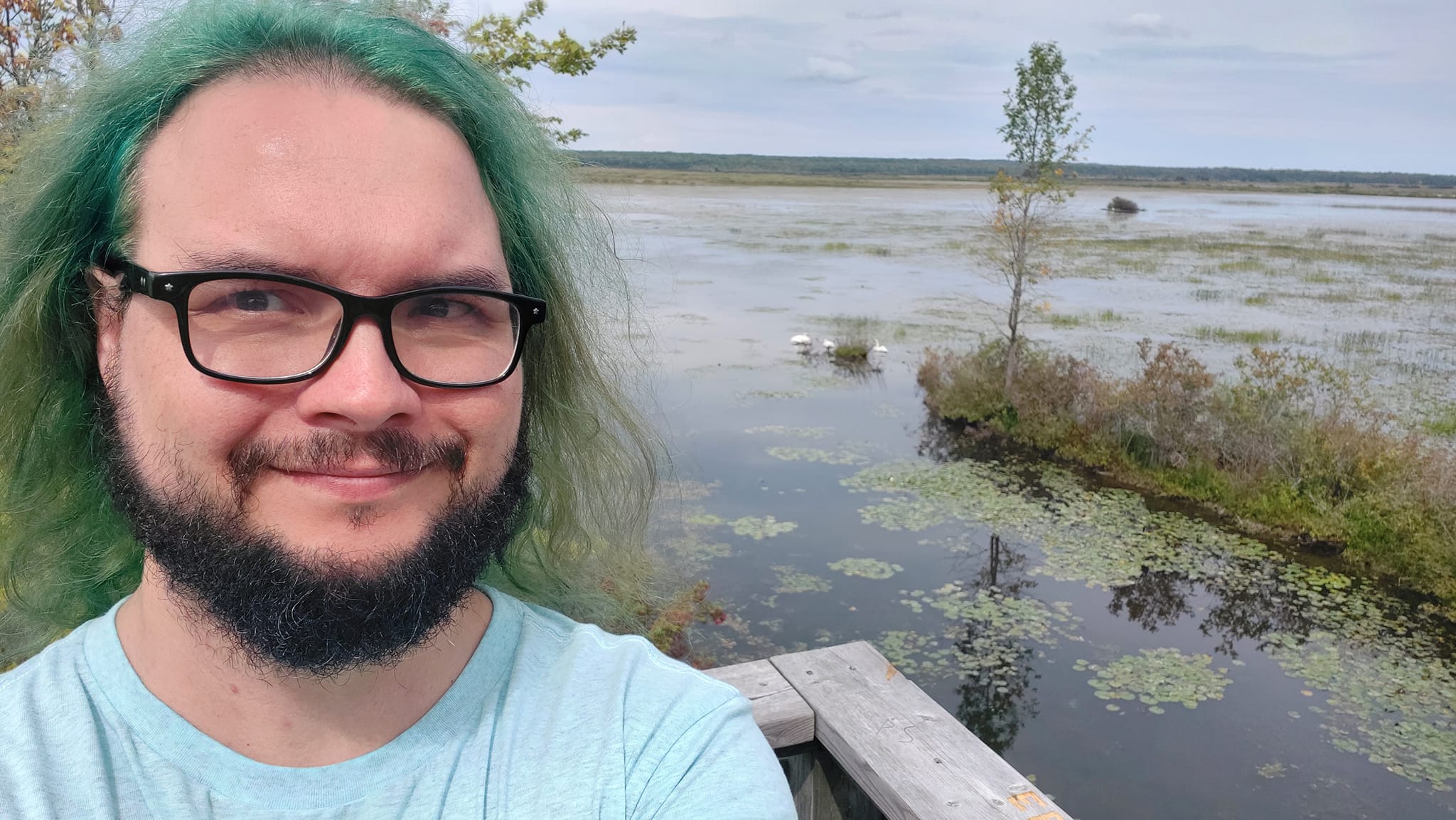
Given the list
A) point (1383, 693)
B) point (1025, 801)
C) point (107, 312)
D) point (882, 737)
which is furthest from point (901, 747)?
point (1383, 693)

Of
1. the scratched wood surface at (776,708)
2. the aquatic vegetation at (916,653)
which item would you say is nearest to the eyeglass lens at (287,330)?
the scratched wood surface at (776,708)

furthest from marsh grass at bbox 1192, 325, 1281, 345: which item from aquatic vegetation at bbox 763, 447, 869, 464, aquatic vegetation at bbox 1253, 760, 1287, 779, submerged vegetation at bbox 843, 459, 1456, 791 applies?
aquatic vegetation at bbox 1253, 760, 1287, 779

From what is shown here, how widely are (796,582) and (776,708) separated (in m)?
5.99

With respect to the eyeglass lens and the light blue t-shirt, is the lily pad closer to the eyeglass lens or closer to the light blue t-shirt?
the light blue t-shirt

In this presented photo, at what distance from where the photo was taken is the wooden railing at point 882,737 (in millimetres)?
1341

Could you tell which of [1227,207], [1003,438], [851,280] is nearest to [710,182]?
[1227,207]

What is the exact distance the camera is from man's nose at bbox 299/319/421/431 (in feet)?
2.94

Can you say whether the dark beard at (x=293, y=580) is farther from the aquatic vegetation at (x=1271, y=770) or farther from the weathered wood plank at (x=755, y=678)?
the aquatic vegetation at (x=1271, y=770)

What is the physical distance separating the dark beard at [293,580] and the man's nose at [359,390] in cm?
2

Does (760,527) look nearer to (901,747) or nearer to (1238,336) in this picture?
(901,747)

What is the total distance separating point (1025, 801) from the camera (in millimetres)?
1326

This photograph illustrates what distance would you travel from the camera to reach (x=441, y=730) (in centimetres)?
96

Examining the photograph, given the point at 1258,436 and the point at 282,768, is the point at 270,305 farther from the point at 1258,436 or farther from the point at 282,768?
the point at 1258,436

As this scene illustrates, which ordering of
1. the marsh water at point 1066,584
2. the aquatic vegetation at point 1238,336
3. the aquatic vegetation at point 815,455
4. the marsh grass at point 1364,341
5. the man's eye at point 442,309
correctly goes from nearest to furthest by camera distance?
1. the man's eye at point 442,309
2. the marsh water at point 1066,584
3. the aquatic vegetation at point 815,455
4. the marsh grass at point 1364,341
5. the aquatic vegetation at point 1238,336
